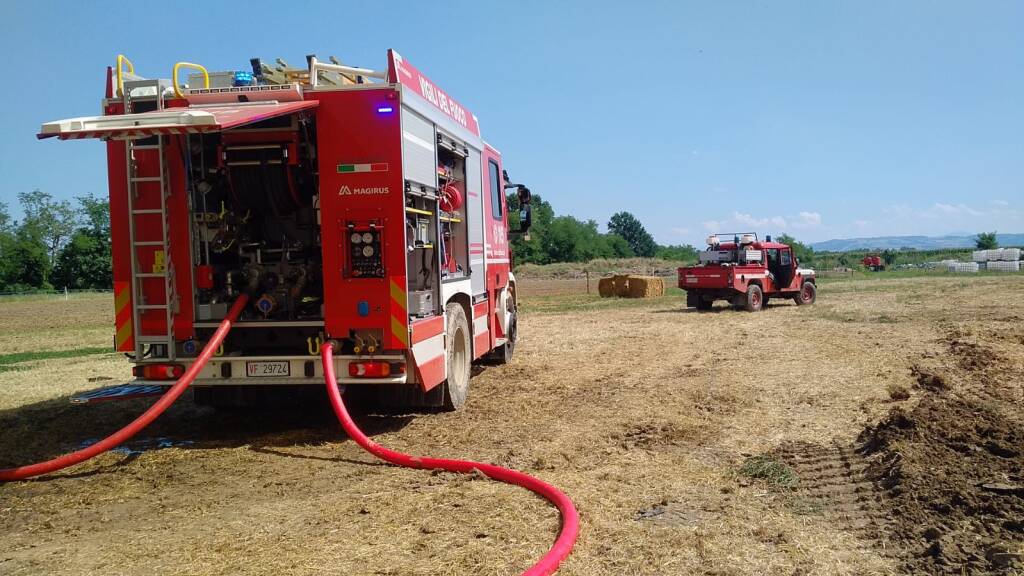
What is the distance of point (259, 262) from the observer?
7809 mm

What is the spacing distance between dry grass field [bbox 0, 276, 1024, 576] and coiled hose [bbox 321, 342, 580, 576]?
0.33 feet

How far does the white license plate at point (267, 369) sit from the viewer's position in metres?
7.12

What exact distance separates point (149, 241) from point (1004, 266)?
6201 cm

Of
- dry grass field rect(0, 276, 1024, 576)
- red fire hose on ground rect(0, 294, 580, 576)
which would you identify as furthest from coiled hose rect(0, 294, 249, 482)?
dry grass field rect(0, 276, 1024, 576)

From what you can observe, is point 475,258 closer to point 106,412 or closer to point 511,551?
point 106,412

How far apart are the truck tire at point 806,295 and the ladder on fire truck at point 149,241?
22.6 metres

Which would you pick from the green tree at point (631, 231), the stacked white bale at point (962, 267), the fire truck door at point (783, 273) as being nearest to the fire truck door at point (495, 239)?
the fire truck door at point (783, 273)

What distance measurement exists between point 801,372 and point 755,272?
13453mm

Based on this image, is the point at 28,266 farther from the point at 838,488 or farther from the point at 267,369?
the point at 838,488

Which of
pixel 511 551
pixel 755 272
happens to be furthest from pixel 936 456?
pixel 755 272

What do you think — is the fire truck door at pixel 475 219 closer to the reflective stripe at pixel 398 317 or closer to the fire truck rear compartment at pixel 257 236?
the fire truck rear compartment at pixel 257 236

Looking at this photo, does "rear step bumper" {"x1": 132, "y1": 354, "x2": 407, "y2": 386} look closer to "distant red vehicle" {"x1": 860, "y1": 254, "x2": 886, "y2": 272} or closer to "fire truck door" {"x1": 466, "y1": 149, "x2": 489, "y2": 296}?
"fire truck door" {"x1": 466, "y1": 149, "x2": 489, "y2": 296}

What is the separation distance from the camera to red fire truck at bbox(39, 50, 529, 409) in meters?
7.05

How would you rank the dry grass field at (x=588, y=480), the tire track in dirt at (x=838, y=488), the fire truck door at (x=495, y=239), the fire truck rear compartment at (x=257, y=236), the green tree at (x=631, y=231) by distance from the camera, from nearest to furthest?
the dry grass field at (x=588, y=480) → the tire track in dirt at (x=838, y=488) → the fire truck rear compartment at (x=257, y=236) → the fire truck door at (x=495, y=239) → the green tree at (x=631, y=231)
